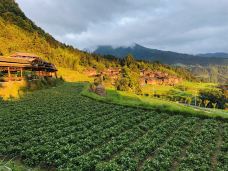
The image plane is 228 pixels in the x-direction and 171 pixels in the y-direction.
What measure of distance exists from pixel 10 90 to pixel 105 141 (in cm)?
3241

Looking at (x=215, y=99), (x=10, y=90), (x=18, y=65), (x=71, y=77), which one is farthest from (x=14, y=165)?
(x=215, y=99)

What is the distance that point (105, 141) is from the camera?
28469 mm

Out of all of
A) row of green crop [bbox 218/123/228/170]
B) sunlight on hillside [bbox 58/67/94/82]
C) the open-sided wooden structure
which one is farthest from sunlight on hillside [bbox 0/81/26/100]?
sunlight on hillside [bbox 58/67/94/82]

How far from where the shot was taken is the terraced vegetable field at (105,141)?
21984 mm

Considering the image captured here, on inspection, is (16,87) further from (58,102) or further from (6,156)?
(6,156)

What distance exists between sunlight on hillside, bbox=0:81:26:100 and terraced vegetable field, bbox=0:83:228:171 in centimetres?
934

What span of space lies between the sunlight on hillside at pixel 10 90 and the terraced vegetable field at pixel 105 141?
9339 millimetres

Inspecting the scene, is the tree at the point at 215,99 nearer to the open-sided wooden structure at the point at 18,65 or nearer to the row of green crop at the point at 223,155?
the open-sided wooden structure at the point at 18,65

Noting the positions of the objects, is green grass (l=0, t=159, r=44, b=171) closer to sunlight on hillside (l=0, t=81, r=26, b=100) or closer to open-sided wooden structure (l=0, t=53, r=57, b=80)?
sunlight on hillside (l=0, t=81, r=26, b=100)

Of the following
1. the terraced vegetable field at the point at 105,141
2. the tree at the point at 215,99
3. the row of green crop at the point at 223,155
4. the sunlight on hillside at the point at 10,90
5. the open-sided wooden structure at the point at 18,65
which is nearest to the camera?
the terraced vegetable field at the point at 105,141

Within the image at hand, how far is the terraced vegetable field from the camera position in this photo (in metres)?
22.0

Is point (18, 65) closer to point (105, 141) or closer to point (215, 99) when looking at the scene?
point (105, 141)

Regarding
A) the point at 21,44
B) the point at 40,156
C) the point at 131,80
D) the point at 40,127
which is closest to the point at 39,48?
the point at 21,44

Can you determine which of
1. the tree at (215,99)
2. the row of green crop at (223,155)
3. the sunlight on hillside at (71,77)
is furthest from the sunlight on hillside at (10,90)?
the tree at (215,99)
